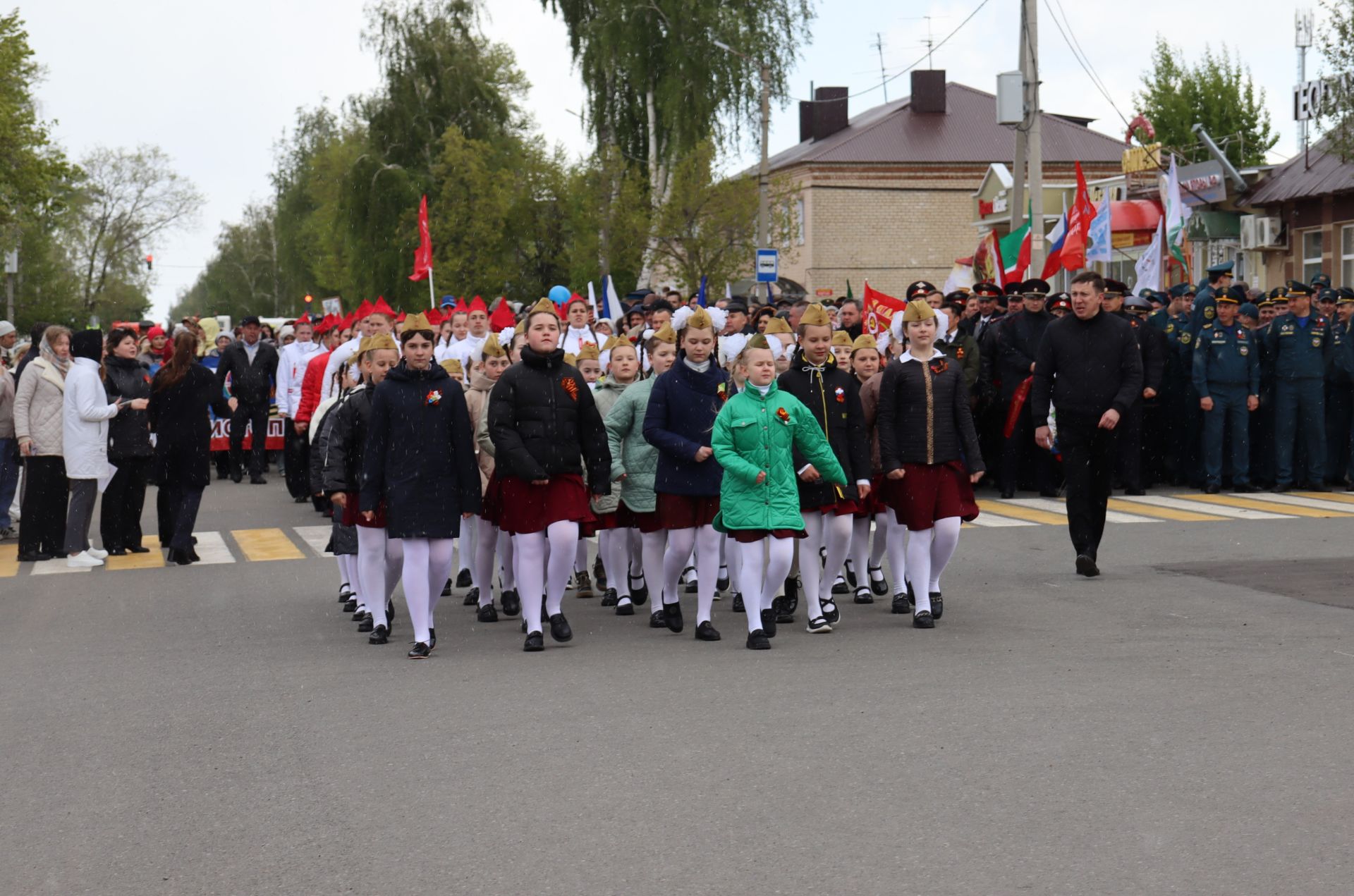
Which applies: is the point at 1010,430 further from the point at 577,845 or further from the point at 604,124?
the point at 604,124

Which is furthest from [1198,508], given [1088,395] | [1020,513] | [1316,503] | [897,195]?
[897,195]

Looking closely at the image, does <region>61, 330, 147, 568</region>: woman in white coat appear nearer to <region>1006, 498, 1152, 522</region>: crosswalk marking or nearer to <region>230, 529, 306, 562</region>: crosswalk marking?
<region>230, 529, 306, 562</region>: crosswalk marking

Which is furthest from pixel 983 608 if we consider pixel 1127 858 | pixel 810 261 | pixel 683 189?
pixel 810 261

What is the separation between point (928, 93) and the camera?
65.4 metres

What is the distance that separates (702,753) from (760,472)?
9.17ft

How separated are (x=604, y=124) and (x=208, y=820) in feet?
140


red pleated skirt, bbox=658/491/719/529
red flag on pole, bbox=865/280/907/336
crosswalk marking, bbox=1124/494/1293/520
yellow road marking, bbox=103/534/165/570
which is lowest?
yellow road marking, bbox=103/534/165/570

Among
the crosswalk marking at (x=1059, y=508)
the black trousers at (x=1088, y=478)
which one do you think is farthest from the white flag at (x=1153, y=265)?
the black trousers at (x=1088, y=478)

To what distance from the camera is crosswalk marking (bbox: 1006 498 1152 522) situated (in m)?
15.5

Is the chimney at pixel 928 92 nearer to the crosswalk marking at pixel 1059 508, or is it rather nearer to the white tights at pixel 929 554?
the crosswalk marking at pixel 1059 508

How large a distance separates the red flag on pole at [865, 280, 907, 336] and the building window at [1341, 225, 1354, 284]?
18749 mm

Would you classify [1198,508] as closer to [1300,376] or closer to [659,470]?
[1300,376]

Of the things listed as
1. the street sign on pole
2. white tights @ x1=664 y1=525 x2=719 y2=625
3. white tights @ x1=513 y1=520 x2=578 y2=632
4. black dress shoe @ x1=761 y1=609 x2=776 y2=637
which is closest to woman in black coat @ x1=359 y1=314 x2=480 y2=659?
white tights @ x1=513 y1=520 x2=578 y2=632

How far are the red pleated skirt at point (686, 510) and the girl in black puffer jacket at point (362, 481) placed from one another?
4.91 feet
